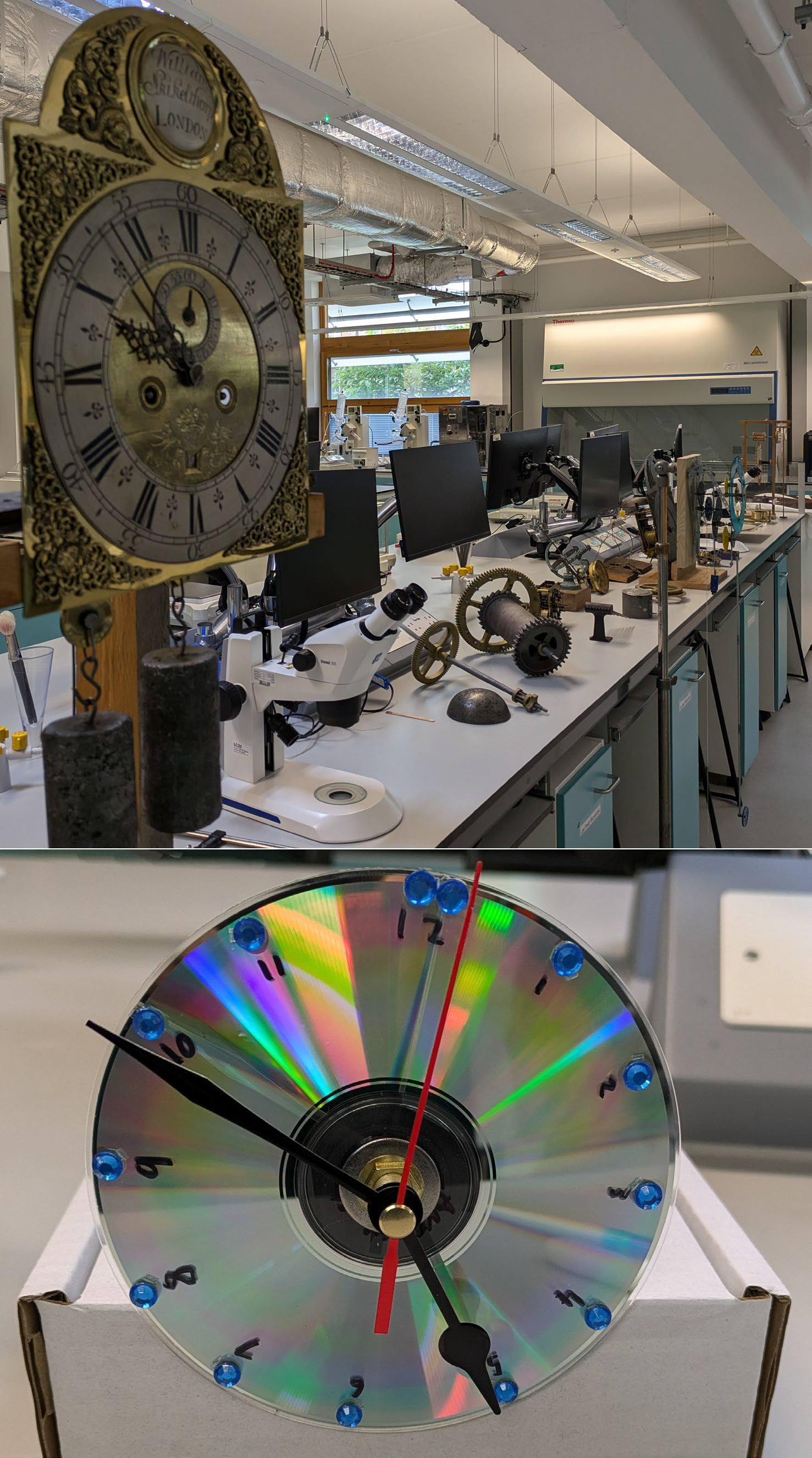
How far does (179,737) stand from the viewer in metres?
0.60

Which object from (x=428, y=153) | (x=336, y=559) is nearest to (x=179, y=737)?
(x=336, y=559)

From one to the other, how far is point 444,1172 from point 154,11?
586 millimetres

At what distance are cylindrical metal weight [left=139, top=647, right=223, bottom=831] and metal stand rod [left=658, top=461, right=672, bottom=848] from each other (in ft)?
5.88

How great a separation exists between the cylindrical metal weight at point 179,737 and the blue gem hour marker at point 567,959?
24 cm

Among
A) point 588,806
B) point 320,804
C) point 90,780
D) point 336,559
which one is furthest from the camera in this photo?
point 588,806

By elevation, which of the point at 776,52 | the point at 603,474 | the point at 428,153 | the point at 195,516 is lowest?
the point at 195,516

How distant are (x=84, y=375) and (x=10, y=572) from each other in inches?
3.8

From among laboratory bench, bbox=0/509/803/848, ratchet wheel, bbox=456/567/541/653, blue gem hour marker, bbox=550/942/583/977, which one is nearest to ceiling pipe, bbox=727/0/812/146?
laboratory bench, bbox=0/509/803/848

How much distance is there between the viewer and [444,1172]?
514 millimetres

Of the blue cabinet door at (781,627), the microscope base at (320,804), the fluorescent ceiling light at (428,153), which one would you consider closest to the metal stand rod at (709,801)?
the blue cabinet door at (781,627)

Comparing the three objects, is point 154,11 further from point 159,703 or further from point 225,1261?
point 225,1261

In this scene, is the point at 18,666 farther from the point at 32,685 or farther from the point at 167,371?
the point at 167,371

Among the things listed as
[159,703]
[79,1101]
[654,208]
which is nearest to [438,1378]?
[79,1101]

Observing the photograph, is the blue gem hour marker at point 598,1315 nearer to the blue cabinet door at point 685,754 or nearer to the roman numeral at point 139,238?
the roman numeral at point 139,238
